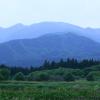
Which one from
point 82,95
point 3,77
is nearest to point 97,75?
point 3,77

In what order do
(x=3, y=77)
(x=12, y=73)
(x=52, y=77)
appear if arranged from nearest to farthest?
1. (x=3, y=77)
2. (x=52, y=77)
3. (x=12, y=73)

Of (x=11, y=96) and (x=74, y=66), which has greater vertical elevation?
(x=74, y=66)

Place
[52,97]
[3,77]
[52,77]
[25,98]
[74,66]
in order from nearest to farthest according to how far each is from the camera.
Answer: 1. [25,98]
2. [52,97]
3. [3,77]
4. [52,77]
5. [74,66]

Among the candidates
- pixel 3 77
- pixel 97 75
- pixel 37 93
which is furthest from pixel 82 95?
pixel 97 75

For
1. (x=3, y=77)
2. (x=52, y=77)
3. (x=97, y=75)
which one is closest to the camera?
(x=3, y=77)

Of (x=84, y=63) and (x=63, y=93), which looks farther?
(x=84, y=63)

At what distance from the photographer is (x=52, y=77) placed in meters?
57.3

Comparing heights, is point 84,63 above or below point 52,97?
above

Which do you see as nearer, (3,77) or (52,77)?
(3,77)

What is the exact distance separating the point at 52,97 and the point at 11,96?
208 centimetres

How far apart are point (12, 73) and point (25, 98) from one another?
2168 inches

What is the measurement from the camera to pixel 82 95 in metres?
20.2

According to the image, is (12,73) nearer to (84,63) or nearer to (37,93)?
(84,63)

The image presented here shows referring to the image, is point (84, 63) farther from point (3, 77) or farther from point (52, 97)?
point (52, 97)
